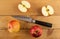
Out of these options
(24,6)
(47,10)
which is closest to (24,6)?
(24,6)

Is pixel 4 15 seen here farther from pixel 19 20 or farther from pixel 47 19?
pixel 47 19

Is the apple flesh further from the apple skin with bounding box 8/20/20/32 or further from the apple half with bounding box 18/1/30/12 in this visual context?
the apple skin with bounding box 8/20/20/32

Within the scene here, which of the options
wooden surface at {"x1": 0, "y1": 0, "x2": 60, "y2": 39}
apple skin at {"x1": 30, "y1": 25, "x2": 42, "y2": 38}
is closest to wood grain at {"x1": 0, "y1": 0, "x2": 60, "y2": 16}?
wooden surface at {"x1": 0, "y1": 0, "x2": 60, "y2": 39}

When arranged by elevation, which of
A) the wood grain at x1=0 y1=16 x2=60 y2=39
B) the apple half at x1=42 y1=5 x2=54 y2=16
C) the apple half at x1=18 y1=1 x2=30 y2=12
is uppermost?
the apple half at x1=18 y1=1 x2=30 y2=12

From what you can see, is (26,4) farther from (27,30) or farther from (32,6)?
(27,30)

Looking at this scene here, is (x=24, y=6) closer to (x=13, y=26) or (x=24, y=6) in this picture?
(x=24, y=6)

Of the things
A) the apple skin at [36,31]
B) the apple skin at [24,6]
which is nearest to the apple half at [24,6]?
the apple skin at [24,6]

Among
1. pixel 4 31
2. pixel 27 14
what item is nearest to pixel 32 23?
pixel 27 14

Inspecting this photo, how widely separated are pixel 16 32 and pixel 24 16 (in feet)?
0.34

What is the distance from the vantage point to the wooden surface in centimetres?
117

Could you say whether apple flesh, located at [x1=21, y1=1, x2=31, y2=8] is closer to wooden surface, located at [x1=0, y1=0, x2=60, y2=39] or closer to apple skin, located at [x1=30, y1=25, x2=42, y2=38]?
wooden surface, located at [x1=0, y1=0, x2=60, y2=39]

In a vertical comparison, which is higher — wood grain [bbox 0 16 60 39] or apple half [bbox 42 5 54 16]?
apple half [bbox 42 5 54 16]

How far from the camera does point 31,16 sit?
47.1 inches

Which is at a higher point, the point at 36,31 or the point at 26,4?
the point at 26,4
